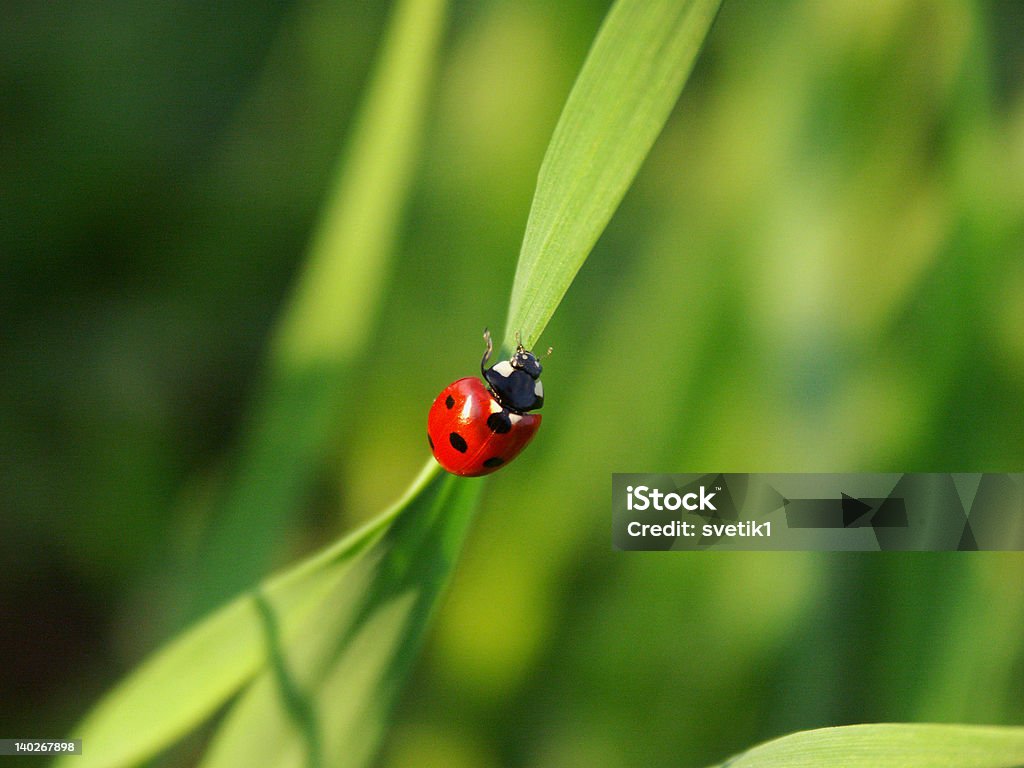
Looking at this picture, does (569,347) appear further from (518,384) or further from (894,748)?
(894,748)

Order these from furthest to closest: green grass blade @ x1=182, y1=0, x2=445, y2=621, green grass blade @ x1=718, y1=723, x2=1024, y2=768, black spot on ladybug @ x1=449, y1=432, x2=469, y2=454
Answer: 1. green grass blade @ x1=182, y1=0, x2=445, y2=621
2. black spot on ladybug @ x1=449, y1=432, x2=469, y2=454
3. green grass blade @ x1=718, y1=723, x2=1024, y2=768

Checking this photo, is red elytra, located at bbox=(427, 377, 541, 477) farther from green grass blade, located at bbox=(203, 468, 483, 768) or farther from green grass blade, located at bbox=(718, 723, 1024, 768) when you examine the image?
green grass blade, located at bbox=(718, 723, 1024, 768)

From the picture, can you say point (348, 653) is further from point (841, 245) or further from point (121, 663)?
point (841, 245)

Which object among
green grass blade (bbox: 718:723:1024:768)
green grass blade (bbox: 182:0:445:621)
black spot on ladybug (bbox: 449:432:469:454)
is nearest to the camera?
green grass blade (bbox: 718:723:1024:768)

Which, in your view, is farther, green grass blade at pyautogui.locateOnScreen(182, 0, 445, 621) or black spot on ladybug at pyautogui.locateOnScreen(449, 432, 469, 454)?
green grass blade at pyautogui.locateOnScreen(182, 0, 445, 621)

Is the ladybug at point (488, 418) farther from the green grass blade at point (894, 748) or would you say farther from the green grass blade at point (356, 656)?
the green grass blade at point (894, 748)

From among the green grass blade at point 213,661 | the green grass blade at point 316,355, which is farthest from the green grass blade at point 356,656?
the green grass blade at point 316,355

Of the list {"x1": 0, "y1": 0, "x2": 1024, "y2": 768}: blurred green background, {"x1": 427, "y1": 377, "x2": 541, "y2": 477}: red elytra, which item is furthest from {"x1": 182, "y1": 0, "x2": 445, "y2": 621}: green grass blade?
{"x1": 427, "y1": 377, "x2": 541, "y2": 477}: red elytra
